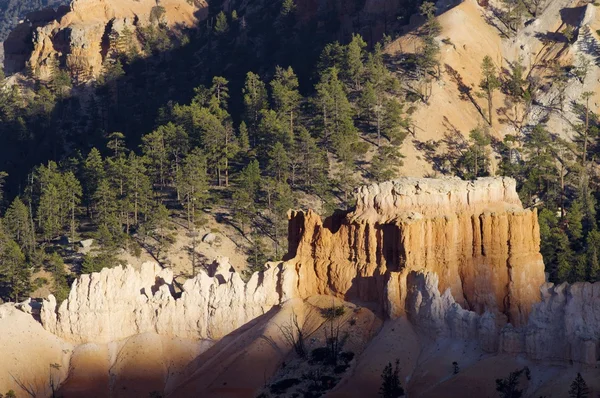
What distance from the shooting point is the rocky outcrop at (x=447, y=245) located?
3004 inches

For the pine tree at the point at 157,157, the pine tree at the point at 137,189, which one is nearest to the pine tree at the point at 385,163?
the pine tree at the point at 157,157

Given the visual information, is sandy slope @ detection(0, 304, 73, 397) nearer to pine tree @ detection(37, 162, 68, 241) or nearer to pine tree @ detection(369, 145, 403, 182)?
pine tree @ detection(37, 162, 68, 241)

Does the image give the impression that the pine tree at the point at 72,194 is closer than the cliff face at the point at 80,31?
Yes

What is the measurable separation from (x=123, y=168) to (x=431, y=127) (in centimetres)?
2848

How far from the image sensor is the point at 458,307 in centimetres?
7325

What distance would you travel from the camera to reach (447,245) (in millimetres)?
77000

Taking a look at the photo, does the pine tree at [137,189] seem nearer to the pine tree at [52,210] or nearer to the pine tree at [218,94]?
the pine tree at [52,210]

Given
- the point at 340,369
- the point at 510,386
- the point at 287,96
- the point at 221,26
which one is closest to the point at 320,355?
the point at 340,369

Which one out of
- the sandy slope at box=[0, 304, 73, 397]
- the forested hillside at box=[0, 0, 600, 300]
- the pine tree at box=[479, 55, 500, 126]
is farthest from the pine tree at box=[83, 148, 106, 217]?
the sandy slope at box=[0, 304, 73, 397]

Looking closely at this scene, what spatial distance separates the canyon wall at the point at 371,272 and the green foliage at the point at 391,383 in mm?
5013

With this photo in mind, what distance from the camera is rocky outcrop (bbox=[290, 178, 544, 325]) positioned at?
7631 cm

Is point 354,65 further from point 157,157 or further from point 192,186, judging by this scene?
point 192,186

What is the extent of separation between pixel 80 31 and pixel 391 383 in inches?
4173

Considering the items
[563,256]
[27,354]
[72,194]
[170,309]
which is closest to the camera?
[27,354]
